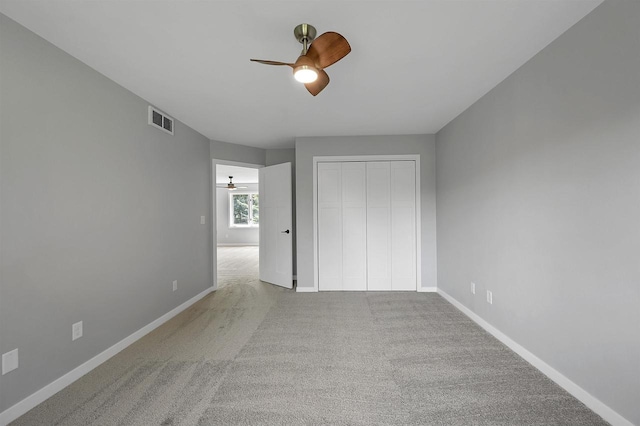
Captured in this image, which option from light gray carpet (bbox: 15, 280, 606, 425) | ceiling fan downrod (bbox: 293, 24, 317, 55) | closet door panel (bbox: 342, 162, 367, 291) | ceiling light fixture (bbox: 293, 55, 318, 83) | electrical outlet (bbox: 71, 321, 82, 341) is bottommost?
light gray carpet (bbox: 15, 280, 606, 425)

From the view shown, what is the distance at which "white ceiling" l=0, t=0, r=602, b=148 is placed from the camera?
1464 millimetres

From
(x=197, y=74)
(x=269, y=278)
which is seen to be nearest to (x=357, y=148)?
(x=197, y=74)

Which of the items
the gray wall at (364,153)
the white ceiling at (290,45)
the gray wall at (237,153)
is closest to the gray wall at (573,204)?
the white ceiling at (290,45)

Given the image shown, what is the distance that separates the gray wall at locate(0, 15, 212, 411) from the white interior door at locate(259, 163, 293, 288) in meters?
1.65

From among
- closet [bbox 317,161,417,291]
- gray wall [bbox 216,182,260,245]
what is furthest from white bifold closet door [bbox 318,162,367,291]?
gray wall [bbox 216,182,260,245]

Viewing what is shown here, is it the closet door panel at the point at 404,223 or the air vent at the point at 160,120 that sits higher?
the air vent at the point at 160,120

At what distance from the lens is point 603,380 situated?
1.48 meters

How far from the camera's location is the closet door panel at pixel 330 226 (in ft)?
12.7

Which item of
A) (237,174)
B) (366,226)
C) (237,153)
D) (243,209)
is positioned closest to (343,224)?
(366,226)

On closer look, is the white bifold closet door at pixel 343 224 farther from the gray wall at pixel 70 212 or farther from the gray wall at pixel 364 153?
the gray wall at pixel 70 212

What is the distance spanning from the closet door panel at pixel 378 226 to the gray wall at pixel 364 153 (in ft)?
1.06

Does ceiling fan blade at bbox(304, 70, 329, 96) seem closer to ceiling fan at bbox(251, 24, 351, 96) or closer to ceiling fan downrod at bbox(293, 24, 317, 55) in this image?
ceiling fan at bbox(251, 24, 351, 96)

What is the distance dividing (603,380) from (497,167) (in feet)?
5.42

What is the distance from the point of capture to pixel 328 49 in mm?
1520
